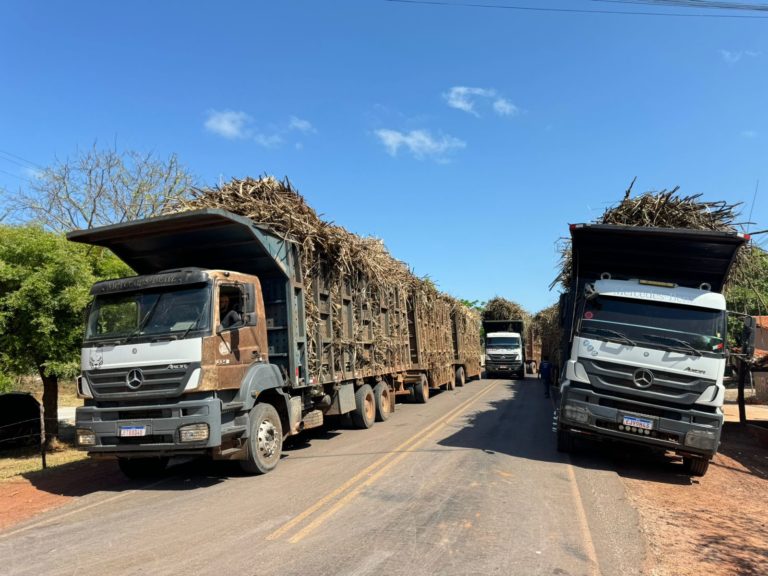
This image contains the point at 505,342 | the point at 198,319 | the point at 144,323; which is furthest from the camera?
the point at 505,342

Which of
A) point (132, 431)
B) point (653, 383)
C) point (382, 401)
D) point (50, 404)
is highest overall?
point (653, 383)

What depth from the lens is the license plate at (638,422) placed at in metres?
7.74

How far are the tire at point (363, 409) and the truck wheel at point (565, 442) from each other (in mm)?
4410

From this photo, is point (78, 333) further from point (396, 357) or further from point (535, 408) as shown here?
point (535, 408)

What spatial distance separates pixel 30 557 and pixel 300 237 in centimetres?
582

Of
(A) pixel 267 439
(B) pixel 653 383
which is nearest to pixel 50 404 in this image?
(A) pixel 267 439

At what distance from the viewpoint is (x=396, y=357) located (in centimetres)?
1452

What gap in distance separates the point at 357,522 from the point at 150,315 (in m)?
3.97

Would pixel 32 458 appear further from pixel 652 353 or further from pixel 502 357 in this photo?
pixel 502 357

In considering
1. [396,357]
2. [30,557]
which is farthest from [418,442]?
[30,557]

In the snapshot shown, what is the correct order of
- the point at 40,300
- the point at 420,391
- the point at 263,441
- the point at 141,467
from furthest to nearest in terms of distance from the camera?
the point at 420,391, the point at 40,300, the point at 141,467, the point at 263,441

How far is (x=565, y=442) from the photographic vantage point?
888cm

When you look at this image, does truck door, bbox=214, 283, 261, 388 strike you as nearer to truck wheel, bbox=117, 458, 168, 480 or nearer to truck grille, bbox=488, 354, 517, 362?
truck wheel, bbox=117, 458, 168, 480

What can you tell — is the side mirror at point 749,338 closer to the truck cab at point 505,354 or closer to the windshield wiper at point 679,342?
the windshield wiper at point 679,342
